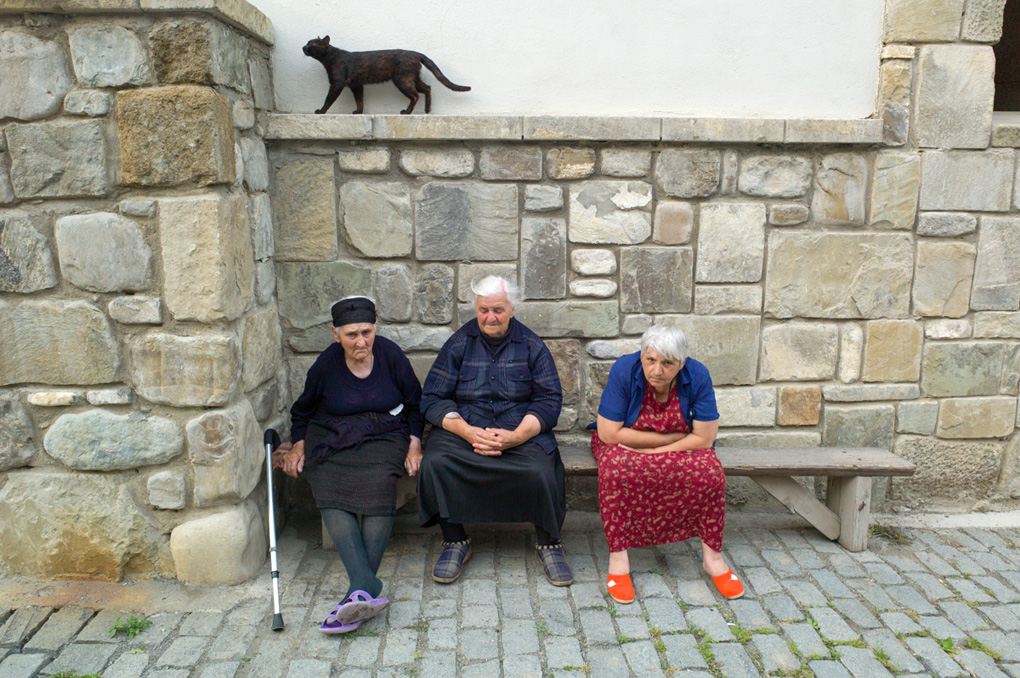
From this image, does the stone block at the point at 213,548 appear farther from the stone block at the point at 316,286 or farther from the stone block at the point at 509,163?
the stone block at the point at 509,163

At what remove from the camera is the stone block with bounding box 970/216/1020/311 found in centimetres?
347

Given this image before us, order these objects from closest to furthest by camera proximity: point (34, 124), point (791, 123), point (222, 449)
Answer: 1. point (34, 124)
2. point (222, 449)
3. point (791, 123)

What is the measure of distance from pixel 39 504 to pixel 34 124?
1450 mm

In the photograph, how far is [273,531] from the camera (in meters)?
2.89

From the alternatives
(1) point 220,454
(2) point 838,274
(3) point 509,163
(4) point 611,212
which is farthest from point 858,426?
(1) point 220,454

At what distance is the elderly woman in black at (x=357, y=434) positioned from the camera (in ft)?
9.60

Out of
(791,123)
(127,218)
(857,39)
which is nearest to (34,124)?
(127,218)

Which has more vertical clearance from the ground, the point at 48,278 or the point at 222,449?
the point at 48,278

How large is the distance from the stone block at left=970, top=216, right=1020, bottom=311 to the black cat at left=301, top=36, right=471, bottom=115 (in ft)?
8.95

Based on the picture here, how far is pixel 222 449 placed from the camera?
9.32ft

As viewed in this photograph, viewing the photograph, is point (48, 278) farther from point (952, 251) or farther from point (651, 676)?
point (952, 251)

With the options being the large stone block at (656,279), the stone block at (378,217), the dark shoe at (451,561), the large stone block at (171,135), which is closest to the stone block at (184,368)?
the large stone block at (171,135)

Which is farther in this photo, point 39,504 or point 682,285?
point 682,285

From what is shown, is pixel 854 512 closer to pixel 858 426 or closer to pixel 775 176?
pixel 858 426
